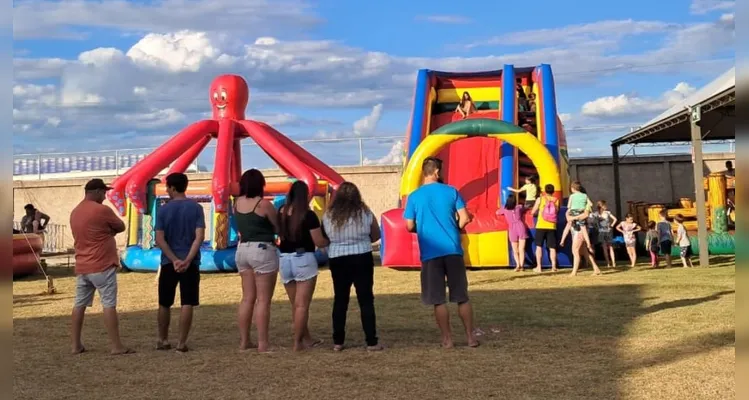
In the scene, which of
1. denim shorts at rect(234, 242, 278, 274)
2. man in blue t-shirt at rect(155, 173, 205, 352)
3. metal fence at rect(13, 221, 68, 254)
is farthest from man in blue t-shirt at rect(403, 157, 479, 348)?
metal fence at rect(13, 221, 68, 254)

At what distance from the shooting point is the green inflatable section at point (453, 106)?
16453 mm

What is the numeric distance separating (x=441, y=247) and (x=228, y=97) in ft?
29.8

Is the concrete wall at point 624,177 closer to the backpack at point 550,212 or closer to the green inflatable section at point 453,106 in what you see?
the green inflatable section at point 453,106

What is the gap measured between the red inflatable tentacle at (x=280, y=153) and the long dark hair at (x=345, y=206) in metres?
6.58

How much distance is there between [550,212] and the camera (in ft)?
40.4

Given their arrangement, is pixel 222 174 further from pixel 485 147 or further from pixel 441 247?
pixel 441 247

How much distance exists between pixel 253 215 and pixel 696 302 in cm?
530

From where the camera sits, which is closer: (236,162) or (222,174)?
(222,174)

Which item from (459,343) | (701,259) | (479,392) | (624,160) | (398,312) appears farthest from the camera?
(624,160)

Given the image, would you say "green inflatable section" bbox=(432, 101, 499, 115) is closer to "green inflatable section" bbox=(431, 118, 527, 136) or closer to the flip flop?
"green inflatable section" bbox=(431, 118, 527, 136)

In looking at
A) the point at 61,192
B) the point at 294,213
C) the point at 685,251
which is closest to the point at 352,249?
the point at 294,213

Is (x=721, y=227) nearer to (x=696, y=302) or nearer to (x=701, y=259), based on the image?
(x=701, y=259)

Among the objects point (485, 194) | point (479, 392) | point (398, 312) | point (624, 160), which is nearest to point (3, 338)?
point (479, 392)

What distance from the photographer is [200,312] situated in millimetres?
9398
